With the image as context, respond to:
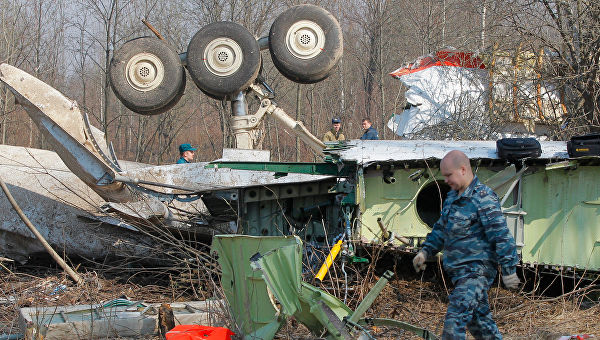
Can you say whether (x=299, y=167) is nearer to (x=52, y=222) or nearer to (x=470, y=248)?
(x=470, y=248)

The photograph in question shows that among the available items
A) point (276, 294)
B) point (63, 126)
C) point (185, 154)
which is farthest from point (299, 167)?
point (185, 154)

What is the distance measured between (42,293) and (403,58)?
56.7 feet

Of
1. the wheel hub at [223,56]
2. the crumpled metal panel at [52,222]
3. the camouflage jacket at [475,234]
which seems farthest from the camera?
the wheel hub at [223,56]

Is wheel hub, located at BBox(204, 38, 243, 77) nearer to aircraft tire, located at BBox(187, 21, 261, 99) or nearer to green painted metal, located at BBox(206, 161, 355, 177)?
aircraft tire, located at BBox(187, 21, 261, 99)

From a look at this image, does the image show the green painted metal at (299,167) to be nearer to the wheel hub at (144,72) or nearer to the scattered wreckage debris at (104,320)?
the scattered wreckage debris at (104,320)

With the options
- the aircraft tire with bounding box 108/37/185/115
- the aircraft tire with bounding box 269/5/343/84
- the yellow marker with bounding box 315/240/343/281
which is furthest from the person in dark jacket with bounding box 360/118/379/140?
the yellow marker with bounding box 315/240/343/281

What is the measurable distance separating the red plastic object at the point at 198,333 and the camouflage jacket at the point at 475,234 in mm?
1729

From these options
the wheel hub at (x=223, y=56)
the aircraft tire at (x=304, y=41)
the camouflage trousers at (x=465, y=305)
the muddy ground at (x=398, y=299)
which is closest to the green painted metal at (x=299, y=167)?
the muddy ground at (x=398, y=299)

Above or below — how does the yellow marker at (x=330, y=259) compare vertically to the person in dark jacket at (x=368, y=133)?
below

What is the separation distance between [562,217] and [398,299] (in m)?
1.99

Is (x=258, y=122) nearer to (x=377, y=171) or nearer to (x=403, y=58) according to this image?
(x=377, y=171)

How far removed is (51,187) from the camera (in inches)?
376

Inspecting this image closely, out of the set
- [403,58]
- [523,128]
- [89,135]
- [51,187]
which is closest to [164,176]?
[89,135]

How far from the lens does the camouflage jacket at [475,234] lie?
423cm
